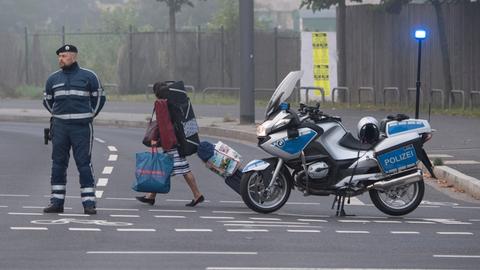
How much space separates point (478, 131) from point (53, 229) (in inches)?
628

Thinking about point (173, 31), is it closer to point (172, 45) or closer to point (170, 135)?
point (172, 45)

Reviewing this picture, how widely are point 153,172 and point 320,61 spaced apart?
79.8ft

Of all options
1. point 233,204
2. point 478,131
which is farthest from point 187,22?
point 233,204

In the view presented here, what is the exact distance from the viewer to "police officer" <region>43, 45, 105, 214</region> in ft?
44.5

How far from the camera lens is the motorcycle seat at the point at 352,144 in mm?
13883

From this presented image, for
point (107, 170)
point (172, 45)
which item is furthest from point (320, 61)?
point (107, 170)

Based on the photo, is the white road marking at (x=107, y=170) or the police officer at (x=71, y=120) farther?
the white road marking at (x=107, y=170)

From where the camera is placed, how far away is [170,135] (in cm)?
1456

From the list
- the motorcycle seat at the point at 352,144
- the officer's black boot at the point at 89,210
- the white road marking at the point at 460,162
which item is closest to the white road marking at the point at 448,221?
the motorcycle seat at the point at 352,144

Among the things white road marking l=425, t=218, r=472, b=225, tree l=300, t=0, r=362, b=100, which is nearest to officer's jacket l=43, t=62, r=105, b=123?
white road marking l=425, t=218, r=472, b=225

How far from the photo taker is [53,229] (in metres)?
12.1

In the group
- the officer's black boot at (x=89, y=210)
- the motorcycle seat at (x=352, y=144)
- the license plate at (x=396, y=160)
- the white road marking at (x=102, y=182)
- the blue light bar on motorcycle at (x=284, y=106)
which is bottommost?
the white road marking at (x=102, y=182)

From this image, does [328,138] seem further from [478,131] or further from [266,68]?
[266,68]

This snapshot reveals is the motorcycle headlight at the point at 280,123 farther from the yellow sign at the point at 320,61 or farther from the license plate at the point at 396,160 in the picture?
the yellow sign at the point at 320,61
